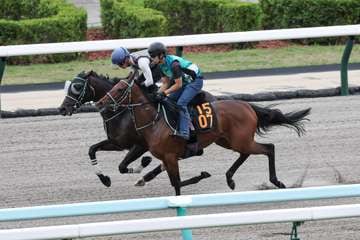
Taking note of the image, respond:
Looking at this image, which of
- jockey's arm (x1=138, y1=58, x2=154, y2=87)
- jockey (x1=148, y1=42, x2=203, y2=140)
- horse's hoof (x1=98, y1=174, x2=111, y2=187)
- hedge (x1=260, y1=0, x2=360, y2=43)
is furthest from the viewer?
hedge (x1=260, y1=0, x2=360, y2=43)

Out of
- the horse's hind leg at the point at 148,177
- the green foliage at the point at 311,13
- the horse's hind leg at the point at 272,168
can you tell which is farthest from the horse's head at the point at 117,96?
the green foliage at the point at 311,13

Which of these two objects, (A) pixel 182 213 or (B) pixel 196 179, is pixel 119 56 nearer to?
(B) pixel 196 179

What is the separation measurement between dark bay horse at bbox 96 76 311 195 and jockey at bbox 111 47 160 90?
0.12 m

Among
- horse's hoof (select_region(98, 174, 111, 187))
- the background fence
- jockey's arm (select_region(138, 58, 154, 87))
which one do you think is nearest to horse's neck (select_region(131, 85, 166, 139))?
jockey's arm (select_region(138, 58, 154, 87))

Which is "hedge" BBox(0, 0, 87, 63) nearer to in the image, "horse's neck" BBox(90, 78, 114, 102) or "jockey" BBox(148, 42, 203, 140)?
"horse's neck" BBox(90, 78, 114, 102)

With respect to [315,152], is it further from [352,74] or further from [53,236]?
[53,236]

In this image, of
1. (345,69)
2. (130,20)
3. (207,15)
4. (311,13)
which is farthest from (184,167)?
(207,15)

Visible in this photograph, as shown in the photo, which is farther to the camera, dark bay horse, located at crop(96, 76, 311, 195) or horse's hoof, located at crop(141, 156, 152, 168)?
horse's hoof, located at crop(141, 156, 152, 168)

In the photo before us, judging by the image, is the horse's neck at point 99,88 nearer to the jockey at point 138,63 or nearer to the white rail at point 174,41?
the jockey at point 138,63

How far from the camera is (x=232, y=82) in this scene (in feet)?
54.9

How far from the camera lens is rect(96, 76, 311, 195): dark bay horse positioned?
1110cm

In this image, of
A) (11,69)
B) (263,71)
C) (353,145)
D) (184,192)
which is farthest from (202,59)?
(184,192)

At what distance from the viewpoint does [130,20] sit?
19.5 m

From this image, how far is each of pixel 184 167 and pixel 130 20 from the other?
722cm
